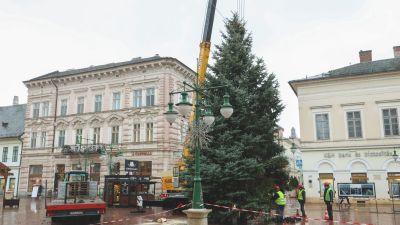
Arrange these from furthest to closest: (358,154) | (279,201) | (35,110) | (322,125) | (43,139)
→ 1. (35,110)
2. (43,139)
3. (322,125)
4. (358,154)
5. (279,201)

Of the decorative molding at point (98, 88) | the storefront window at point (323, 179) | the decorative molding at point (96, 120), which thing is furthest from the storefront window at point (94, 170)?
Result: the storefront window at point (323, 179)

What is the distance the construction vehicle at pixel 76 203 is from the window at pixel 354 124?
22.2 metres

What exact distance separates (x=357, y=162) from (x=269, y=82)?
55.7 ft

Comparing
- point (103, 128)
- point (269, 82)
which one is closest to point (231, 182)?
point (269, 82)

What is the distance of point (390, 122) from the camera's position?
30.4 m

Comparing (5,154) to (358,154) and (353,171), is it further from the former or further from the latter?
(358,154)

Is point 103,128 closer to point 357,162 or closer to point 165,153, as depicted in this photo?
point 165,153

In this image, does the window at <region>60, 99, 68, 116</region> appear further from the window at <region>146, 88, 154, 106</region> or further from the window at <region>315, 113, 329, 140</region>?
the window at <region>315, 113, 329, 140</region>

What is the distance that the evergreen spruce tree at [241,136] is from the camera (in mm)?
16091

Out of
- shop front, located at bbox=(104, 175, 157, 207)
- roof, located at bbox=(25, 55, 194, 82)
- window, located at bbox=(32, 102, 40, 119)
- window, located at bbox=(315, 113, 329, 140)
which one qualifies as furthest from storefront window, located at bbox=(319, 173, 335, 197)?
window, located at bbox=(32, 102, 40, 119)

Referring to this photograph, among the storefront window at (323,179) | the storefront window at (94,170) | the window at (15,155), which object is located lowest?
the storefront window at (323,179)

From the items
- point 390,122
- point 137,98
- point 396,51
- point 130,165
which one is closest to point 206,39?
point 130,165

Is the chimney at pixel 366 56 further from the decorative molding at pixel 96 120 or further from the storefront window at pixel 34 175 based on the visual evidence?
the storefront window at pixel 34 175

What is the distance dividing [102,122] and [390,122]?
1067 inches
